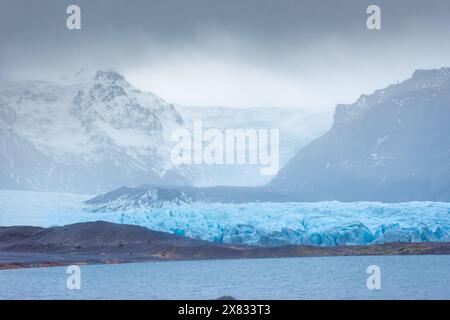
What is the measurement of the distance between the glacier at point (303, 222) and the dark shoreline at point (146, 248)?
1.75 metres

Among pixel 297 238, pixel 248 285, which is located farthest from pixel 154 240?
pixel 248 285

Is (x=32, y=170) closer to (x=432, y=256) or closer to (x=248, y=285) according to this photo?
(x=432, y=256)

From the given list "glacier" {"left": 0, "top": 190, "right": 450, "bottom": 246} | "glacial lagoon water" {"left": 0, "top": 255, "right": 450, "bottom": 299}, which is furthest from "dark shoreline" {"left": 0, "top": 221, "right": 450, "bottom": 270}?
"glacial lagoon water" {"left": 0, "top": 255, "right": 450, "bottom": 299}

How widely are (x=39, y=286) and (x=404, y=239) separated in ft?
294

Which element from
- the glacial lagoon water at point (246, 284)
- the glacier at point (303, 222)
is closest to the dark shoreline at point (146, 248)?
the glacier at point (303, 222)

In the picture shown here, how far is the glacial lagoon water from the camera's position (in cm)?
7006

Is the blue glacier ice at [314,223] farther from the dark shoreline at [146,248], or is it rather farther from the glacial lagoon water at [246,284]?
the glacial lagoon water at [246,284]

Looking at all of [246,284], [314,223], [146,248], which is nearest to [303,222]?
[314,223]

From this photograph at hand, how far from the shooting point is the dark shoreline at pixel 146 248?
149500mm

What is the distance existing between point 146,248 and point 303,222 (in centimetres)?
2956

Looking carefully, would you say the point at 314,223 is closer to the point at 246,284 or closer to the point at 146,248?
the point at 146,248
